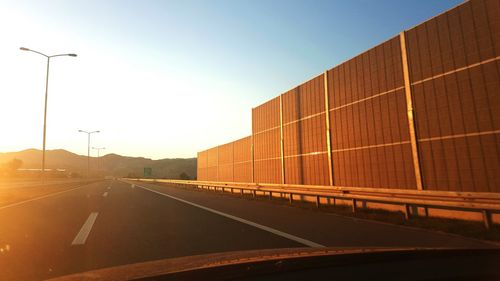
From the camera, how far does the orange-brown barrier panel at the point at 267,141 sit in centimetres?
2677

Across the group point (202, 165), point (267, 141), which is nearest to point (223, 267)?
point (267, 141)

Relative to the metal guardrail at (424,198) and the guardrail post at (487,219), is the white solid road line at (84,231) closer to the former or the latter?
the metal guardrail at (424,198)

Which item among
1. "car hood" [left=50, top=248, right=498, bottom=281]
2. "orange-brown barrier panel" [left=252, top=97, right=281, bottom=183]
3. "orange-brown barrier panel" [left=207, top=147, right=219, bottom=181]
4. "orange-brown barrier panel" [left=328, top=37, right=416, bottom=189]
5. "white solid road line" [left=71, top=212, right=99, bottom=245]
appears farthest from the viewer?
"orange-brown barrier panel" [left=207, top=147, right=219, bottom=181]

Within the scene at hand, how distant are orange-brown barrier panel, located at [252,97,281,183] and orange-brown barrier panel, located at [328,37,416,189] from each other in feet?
24.7

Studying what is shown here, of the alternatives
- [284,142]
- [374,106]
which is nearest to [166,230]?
[374,106]

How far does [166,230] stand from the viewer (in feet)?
30.3

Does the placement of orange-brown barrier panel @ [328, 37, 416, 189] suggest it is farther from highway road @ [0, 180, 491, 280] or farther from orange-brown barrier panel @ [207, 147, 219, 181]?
orange-brown barrier panel @ [207, 147, 219, 181]

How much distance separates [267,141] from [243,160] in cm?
663

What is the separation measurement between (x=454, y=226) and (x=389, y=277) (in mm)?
7919

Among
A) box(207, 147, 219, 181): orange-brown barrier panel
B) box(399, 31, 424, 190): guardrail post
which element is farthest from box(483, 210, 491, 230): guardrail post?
box(207, 147, 219, 181): orange-brown barrier panel

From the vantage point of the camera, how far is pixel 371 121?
16.6 metres

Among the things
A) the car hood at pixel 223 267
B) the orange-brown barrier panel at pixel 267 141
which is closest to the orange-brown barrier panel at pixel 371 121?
the orange-brown barrier panel at pixel 267 141

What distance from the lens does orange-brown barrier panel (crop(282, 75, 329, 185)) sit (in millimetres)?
20547

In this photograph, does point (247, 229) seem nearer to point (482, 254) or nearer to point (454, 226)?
point (454, 226)
